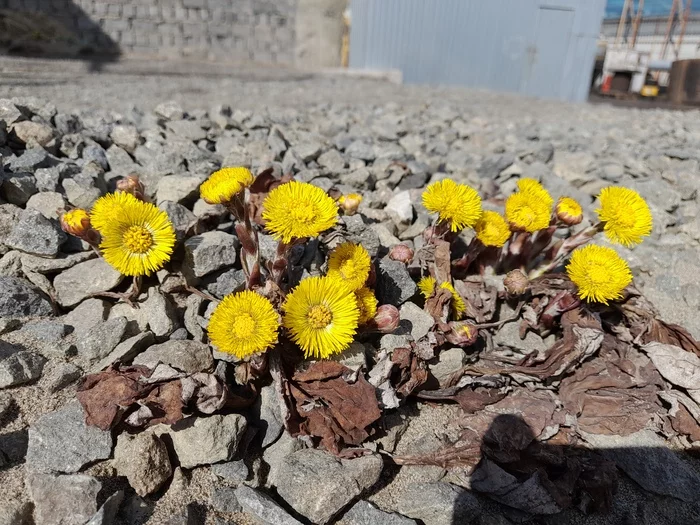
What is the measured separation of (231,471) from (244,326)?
44cm

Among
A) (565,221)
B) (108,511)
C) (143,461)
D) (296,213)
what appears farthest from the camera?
(565,221)

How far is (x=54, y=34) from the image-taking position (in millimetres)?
9906

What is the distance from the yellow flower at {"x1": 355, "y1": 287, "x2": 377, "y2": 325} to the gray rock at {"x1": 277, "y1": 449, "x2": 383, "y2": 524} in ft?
1.49

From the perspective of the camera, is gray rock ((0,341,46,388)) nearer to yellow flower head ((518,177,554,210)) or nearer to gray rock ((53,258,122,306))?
gray rock ((53,258,122,306))

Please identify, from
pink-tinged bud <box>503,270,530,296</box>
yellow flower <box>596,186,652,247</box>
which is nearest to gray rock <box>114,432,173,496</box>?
pink-tinged bud <box>503,270,530,296</box>

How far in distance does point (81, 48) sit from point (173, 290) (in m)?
10.6

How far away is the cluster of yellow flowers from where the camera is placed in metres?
1.79

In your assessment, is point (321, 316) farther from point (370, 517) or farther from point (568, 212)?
point (568, 212)

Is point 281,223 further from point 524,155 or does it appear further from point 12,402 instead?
point 524,155

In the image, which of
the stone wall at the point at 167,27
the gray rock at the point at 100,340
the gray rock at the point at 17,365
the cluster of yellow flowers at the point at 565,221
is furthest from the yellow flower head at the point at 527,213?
the stone wall at the point at 167,27

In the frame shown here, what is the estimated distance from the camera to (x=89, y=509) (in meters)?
1.28

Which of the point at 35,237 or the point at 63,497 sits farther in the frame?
the point at 35,237

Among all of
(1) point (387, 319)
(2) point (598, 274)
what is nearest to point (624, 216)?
(2) point (598, 274)

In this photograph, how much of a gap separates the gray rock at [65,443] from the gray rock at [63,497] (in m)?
0.04
